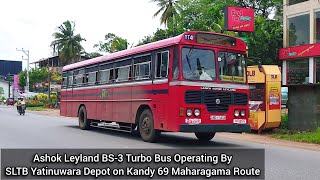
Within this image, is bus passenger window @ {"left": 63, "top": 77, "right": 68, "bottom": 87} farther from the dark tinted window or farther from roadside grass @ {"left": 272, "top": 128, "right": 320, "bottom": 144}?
the dark tinted window

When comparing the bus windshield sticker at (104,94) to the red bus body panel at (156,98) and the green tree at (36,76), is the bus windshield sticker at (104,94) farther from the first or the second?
the green tree at (36,76)

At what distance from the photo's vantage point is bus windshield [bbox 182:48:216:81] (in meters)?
11.5

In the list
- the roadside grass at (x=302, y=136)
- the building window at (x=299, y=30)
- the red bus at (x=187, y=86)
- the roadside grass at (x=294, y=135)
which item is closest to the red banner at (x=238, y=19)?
the building window at (x=299, y=30)

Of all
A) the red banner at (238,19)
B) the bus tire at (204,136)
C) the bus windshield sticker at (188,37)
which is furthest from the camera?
the red banner at (238,19)

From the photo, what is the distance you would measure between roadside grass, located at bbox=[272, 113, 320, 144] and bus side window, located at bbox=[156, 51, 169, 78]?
18.9 feet

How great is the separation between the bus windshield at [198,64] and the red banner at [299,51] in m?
22.9

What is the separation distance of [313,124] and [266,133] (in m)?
1.83

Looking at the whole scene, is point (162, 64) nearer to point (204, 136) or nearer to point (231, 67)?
point (231, 67)

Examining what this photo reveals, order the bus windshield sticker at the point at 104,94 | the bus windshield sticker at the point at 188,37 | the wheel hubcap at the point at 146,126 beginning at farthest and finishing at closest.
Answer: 1. the bus windshield sticker at the point at 104,94
2. the wheel hubcap at the point at 146,126
3. the bus windshield sticker at the point at 188,37

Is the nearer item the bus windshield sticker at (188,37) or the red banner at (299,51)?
the bus windshield sticker at (188,37)

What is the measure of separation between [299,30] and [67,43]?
39.8 m

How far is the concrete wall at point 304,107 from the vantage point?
15.9 metres

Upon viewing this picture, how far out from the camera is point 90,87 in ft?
56.7

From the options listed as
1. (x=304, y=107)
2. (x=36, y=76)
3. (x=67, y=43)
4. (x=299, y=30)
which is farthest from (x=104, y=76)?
(x=36, y=76)
